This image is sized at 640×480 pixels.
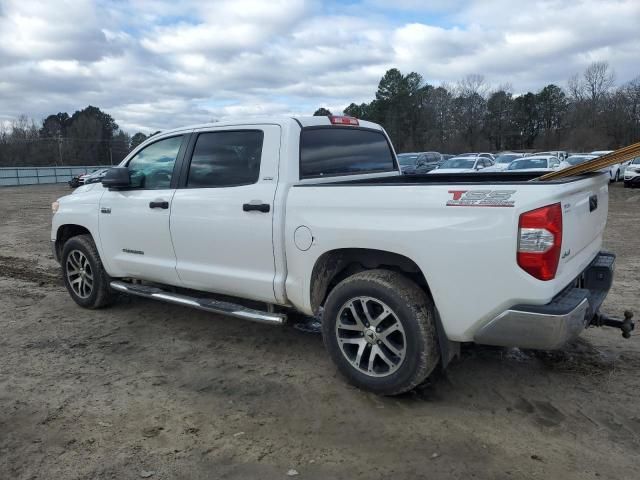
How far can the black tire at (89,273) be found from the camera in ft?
18.5

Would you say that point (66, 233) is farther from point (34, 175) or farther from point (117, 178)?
point (34, 175)

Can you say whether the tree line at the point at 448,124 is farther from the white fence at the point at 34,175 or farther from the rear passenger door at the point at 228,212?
the rear passenger door at the point at 228,212

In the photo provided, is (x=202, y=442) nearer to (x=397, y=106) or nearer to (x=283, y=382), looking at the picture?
(x=283, y=382)

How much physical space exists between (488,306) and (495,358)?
1427mm

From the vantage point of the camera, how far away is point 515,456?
2.95m

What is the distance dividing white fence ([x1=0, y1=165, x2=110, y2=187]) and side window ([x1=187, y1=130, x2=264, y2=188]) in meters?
46.2

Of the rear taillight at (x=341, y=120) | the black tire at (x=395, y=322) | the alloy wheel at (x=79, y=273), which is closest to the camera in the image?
the black tire at (x=395, y=322)

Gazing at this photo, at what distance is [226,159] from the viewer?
4445 millimetres

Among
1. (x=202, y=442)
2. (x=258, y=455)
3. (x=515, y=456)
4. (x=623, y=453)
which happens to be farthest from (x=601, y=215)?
(x=202, y=442)

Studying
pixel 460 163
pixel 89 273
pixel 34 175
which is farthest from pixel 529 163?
pixel 34 175

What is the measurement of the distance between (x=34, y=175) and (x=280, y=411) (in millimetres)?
50406

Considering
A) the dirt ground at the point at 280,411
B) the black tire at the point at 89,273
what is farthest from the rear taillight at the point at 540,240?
the black tire at the point at 89,273

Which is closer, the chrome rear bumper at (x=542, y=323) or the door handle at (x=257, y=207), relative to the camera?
the chrome rear bumper at (x=542, y=323)

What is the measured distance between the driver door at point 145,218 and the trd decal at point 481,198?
2.67m
